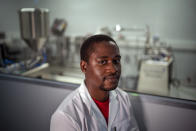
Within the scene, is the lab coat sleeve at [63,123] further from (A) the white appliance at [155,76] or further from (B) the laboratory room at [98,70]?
(A) the white appliance at [155,76]

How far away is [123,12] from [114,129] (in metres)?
3.46

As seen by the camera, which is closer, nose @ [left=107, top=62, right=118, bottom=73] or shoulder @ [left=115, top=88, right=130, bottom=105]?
nose @ [left=107, top=62, right=118, bottom=73]

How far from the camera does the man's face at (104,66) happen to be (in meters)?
0.82

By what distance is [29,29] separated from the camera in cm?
185

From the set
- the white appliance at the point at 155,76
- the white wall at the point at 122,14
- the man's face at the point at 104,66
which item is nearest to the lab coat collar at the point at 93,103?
the man's face at the point at 104,66

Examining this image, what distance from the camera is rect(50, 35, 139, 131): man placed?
805 millimetres

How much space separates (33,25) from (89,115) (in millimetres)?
1322

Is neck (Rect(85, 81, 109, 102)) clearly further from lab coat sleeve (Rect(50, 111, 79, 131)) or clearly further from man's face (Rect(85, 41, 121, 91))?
lab coat sleeve (Rect(50, 111, 79, 131))

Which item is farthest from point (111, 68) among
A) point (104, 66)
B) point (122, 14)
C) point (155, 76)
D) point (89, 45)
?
point (122, 14)

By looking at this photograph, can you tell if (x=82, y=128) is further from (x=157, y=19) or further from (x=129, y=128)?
(x=157, y=19)

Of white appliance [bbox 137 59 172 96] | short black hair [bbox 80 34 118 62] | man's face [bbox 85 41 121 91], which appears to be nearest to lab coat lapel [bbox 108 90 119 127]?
man's face [bbox 85 41 121 91]

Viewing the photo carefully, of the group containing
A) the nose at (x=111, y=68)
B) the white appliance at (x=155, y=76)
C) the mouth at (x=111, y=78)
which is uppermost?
the nose at (x=111, y=68)

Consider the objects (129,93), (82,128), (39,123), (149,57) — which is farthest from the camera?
(149,57)

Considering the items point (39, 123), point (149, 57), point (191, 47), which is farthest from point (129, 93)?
point (191, 47)
